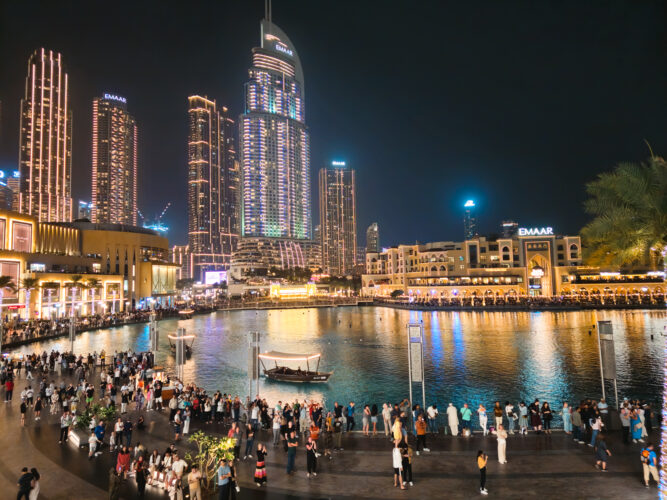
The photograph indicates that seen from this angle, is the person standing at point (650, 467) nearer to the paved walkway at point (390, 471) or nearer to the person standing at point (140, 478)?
the paved walkway at point (390, 471)

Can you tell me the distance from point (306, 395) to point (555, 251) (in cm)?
10082

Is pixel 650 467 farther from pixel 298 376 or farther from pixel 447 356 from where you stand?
pixel 447 356

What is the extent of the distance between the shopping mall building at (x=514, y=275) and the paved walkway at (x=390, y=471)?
86.2m

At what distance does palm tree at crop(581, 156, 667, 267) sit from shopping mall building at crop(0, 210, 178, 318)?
6616 centimetres

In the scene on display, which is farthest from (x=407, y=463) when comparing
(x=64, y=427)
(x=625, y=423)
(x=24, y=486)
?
(x=64, y=427)

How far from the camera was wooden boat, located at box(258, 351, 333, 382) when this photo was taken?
106 feet

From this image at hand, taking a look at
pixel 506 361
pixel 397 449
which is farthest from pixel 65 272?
pixel 397 449

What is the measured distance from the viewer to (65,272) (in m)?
76.8

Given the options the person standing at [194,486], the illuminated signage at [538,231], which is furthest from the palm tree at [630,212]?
the illuminated signage at [538,231]

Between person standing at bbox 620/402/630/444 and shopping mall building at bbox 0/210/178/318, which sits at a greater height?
shopping mall building at bbox 0/210/178/318

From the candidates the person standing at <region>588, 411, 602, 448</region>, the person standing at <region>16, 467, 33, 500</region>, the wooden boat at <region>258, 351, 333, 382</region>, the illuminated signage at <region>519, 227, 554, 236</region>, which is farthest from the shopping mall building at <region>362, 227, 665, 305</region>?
the person standing at <region>16, 467, 33, 500</region>

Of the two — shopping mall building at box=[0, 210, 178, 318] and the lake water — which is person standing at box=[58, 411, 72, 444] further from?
shopping mall building at box=[0, 210, 178, 318]

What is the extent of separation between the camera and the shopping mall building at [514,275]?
3898 inches

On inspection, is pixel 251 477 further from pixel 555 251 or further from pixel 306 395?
pixel 555 251
